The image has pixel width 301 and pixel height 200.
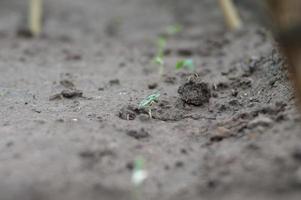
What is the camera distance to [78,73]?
3.84 metres

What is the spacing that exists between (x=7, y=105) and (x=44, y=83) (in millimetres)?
626

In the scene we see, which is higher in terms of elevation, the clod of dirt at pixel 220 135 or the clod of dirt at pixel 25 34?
the clod of dirt at pixel 25 34

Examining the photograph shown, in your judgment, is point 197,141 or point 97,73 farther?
point 97,73

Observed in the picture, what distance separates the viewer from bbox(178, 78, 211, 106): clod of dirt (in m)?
2.80

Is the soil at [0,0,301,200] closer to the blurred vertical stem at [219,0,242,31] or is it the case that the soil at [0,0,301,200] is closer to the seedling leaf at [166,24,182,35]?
the blurred vertical stem at [219,0,242,31]

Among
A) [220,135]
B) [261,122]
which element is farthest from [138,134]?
[261,122]

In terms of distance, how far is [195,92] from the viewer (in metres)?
2.81

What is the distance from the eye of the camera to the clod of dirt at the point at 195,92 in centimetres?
280

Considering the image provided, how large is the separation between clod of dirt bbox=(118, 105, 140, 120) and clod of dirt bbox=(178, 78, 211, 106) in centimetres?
34

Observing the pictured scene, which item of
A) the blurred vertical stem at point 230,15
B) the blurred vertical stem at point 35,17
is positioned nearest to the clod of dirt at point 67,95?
the blurred vertical stem at point 35,17

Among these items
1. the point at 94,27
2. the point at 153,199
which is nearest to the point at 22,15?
the point at 94,27

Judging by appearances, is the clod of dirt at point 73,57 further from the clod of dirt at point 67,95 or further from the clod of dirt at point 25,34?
the clod of dirt at point 67,95

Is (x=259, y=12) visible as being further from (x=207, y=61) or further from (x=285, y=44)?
(x=285, y=44)

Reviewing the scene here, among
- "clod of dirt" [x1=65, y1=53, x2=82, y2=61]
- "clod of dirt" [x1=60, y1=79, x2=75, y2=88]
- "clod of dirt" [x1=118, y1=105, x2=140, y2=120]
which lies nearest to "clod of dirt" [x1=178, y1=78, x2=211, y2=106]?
"clod of dirt" [x1=118, y1=105, x2=140, y2=120]
